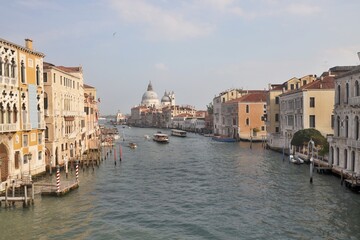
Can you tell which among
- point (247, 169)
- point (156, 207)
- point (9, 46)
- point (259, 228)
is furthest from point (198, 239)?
point (247, 169)

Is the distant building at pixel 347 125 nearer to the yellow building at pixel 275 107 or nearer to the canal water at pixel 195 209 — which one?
the canal water at pixel 195 209

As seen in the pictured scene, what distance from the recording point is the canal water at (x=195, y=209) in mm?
15227

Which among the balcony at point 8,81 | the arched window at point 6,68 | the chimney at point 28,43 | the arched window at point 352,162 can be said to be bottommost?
the arched window at point 352,162

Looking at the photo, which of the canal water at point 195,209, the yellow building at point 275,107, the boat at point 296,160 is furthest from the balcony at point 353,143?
the yellow building at point 275,107

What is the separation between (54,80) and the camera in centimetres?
2973

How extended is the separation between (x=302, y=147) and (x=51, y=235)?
26.1 metres

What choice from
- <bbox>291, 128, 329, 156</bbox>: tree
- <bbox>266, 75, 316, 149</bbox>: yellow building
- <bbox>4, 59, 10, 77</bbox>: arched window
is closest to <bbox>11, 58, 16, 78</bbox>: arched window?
<bbox>4, 59, 10, 77</bbox>: arched window

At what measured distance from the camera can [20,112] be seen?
74.7 feet

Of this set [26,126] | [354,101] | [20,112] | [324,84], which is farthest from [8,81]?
[324,84]

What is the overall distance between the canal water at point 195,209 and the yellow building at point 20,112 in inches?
125

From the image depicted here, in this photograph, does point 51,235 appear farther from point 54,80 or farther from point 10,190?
point 54,80

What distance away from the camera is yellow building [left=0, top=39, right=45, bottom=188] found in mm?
21203

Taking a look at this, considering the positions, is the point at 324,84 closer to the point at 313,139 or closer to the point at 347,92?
the point at 313,139

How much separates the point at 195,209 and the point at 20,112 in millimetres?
11760
